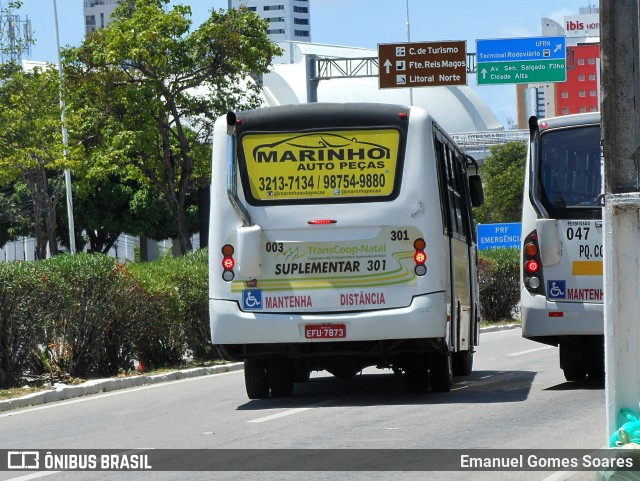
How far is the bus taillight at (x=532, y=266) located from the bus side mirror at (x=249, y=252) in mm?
3127

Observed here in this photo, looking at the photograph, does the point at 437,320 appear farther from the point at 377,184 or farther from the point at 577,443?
the point at 577,443

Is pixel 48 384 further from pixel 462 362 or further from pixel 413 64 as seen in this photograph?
pixel 413 64

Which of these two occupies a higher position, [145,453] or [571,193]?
[571,193]

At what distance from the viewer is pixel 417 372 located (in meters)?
13.7

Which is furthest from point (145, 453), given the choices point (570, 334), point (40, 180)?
point (40, 180)

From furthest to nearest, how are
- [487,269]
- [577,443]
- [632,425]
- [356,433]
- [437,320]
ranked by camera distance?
[487,269] < [437,320] < [356,433] < [577,443] < [632,425]

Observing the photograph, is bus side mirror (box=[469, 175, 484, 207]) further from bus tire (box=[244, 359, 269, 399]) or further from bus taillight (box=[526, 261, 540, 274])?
bus tire (box=[244, 359, 269, 399])

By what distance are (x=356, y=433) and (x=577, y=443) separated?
184 centimetres

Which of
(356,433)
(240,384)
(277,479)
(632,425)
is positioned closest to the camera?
(632,425)

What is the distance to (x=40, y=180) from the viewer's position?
4534 cm

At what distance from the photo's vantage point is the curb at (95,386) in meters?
14.3

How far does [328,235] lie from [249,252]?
81 centimetres

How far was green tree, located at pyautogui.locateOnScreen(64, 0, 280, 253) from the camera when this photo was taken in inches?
1442

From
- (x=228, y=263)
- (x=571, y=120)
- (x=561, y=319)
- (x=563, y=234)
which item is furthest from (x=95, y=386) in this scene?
(x=571, y=120)
